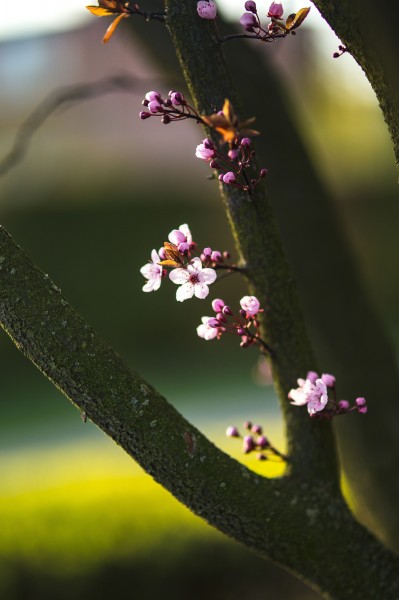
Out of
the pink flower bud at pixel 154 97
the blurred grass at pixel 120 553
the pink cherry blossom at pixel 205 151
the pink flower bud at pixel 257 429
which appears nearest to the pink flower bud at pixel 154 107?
the pink flower bud at pixel 154 97

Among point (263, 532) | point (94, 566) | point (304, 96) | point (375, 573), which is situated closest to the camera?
point (263, 532)

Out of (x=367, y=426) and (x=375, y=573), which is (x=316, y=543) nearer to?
(x=375, y=573)

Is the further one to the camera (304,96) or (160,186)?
(304,96)

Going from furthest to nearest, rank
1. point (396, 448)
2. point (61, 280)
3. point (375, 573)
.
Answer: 1. point (61, 280)
2. point (396, 448)
3. point (375, 573)

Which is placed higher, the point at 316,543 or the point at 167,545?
the point at 167,545

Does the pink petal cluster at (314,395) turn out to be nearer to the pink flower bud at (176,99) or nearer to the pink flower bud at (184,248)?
the pink flower bud at (184,248)

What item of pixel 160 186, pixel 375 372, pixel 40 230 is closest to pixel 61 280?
pixel 40 230
